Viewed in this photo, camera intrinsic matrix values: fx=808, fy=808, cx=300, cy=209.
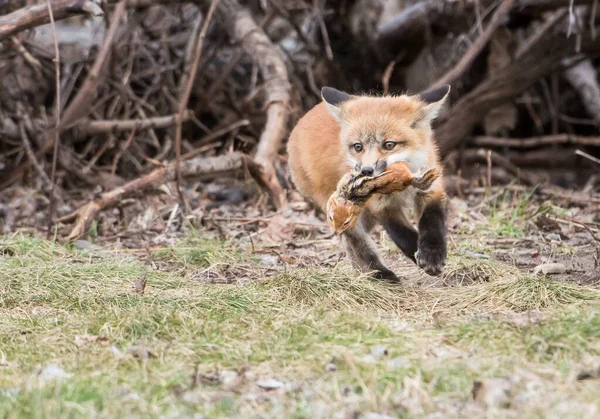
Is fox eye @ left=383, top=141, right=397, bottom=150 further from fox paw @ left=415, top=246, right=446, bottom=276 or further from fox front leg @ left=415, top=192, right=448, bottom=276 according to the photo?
fox paw @ left=415, top=246, right=446, bottom=276

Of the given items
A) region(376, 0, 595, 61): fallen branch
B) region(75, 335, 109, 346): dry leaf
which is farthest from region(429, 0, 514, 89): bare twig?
region(75, 335, 109, 346): dry leaf

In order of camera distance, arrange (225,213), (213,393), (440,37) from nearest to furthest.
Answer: (213,393) → (225,213) → (440,37)

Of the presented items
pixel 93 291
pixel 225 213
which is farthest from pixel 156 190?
pixel 93 291

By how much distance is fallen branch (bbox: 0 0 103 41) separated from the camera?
579 cm

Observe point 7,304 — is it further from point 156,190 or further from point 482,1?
point 482,1

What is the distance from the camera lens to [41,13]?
587 centimetres

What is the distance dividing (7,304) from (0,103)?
446cm

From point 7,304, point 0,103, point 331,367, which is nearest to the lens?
point 331,367

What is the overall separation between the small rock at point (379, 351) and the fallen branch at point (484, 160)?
5844mm

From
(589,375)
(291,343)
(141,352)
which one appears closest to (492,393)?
(589,375)

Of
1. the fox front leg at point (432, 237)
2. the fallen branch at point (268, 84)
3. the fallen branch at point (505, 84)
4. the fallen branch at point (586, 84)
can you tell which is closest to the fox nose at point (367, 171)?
the fox front leg at point (432, 237)

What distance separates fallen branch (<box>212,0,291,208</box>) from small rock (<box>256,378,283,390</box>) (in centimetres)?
410

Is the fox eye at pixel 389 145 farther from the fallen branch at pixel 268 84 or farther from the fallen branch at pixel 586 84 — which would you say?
the fallen branch at pixel 586 84

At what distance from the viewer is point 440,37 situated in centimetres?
927
